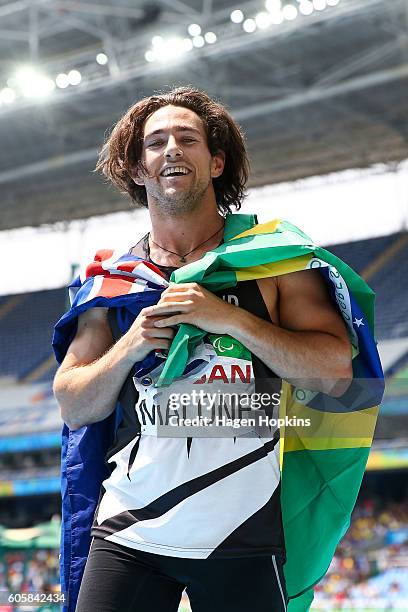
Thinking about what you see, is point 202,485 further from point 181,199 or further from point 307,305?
point 181,199

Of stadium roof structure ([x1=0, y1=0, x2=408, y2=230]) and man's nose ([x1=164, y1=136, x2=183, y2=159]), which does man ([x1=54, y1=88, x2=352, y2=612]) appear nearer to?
man's nose ([x1=164, y1=136, x2=183, y2=159])

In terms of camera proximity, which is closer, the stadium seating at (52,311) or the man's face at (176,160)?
the man's face at (176,160)

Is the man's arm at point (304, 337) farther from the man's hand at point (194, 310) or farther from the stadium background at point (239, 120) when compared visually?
the stadium background at point (239, 120)

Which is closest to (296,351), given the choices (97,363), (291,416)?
(291,416)

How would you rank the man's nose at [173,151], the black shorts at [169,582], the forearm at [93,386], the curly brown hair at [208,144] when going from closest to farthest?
the black shorts at [169,582]
the forearm at [93,386]
the man's nose at [173,151]
the curly brown hair at [208,144]

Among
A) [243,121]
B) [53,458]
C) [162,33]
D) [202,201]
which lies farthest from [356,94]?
[202,201]

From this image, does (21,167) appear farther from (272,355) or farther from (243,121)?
(272,355)

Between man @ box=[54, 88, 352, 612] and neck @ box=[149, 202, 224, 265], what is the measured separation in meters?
0.04

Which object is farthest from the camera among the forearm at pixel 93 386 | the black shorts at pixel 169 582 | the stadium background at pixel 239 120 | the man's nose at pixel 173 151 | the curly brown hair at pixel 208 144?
the stadium background at pixel 239 120

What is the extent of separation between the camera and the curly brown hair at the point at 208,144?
2.38 metres

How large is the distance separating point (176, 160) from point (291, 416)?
68cm

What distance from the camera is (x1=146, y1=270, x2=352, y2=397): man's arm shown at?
1.98 m

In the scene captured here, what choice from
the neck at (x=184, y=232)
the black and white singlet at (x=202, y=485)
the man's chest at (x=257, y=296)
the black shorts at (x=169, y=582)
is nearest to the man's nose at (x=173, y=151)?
the neck at (x=184, y=232)

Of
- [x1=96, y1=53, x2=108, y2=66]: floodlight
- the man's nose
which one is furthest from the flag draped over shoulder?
[x1=96, y1=53, x2=108, y2=66]: floodlight
